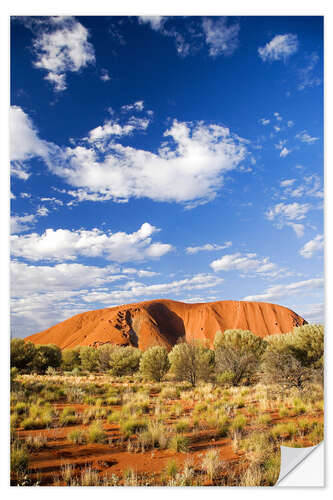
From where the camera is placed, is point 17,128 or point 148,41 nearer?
point 17,128

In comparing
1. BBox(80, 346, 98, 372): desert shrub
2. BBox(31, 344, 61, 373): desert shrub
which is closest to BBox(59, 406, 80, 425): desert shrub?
BBox(31, 344, 61, 373): desert shrub

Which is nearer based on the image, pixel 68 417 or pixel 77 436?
pixel 77 436

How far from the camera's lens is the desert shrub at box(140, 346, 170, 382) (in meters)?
11.8

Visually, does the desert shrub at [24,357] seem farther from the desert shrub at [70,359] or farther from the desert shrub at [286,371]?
the desert shrub at [286,371]

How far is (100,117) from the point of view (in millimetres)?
5250

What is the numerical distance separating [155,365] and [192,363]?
7.39 ft

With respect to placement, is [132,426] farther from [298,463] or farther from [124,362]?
[124,362]

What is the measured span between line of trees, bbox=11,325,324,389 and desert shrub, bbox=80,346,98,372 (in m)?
1.04

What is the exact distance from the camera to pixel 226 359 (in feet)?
31.7

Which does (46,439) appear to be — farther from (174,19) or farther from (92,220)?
(174,19)
